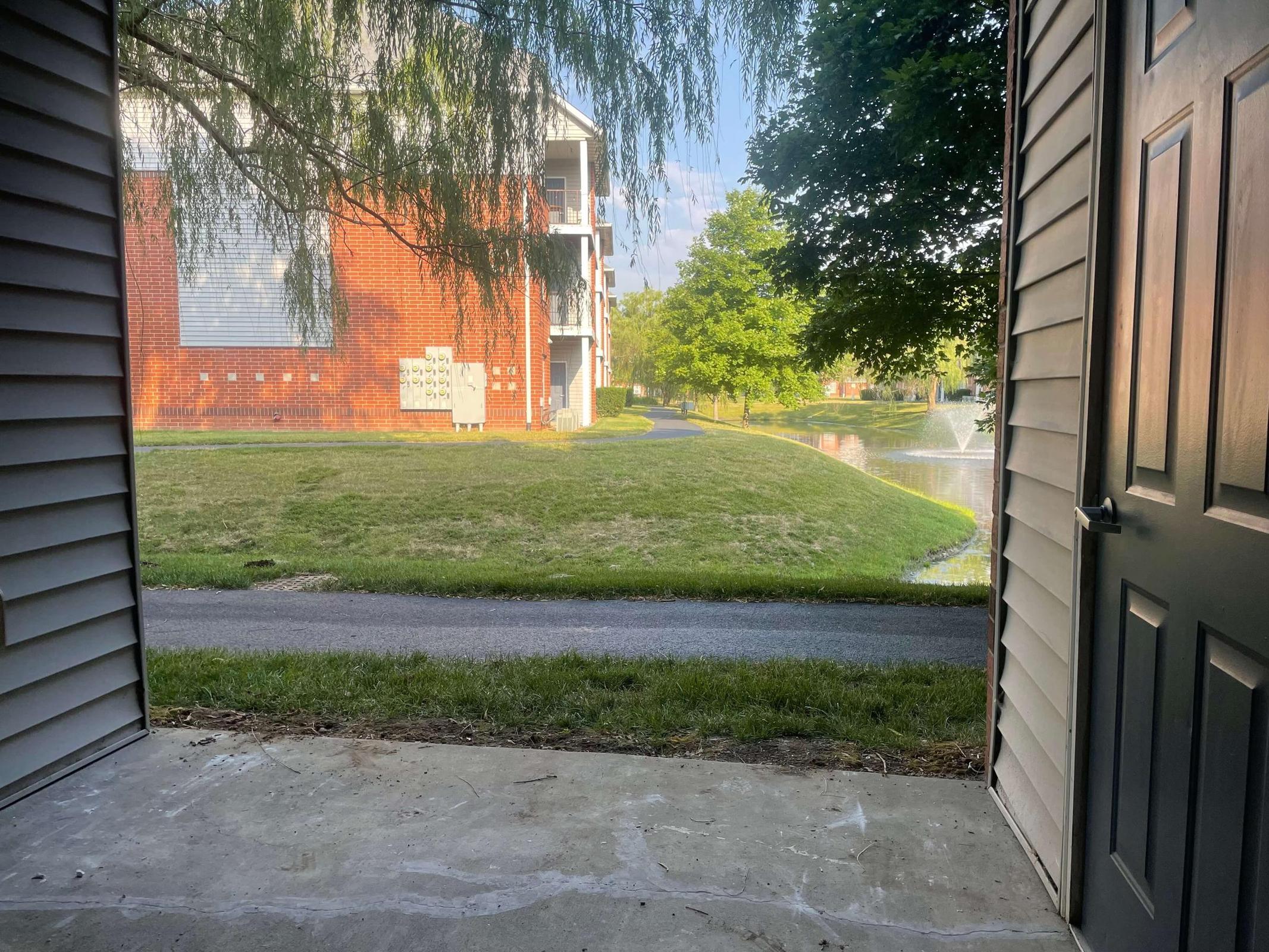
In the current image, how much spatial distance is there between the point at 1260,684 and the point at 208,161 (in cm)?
512

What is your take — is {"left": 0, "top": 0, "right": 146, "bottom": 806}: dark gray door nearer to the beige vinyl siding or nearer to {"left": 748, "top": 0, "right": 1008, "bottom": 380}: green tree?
the beige vinyl siding

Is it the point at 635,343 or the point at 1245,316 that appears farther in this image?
the point at 635,343

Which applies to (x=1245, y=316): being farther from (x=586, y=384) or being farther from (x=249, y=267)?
(x=586, y=384)

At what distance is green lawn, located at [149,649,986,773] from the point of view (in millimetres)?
3381

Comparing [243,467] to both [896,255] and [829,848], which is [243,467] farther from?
[829,848]

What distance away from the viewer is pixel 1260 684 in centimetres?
128

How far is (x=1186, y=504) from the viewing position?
5.05ft

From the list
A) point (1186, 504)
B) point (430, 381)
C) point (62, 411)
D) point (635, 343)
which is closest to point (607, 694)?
point (62, 411)

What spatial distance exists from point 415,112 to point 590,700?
2851 mm

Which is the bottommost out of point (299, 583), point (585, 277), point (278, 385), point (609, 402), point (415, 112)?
point (299, 583)

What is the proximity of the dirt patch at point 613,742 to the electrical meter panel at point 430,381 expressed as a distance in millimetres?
9467

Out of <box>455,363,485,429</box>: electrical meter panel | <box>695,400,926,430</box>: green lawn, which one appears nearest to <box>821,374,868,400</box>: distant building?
<box>695,400,926,430</box>: green lawn

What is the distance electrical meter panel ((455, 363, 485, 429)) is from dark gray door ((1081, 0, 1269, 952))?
12.0 m

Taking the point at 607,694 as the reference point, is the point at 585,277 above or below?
above
